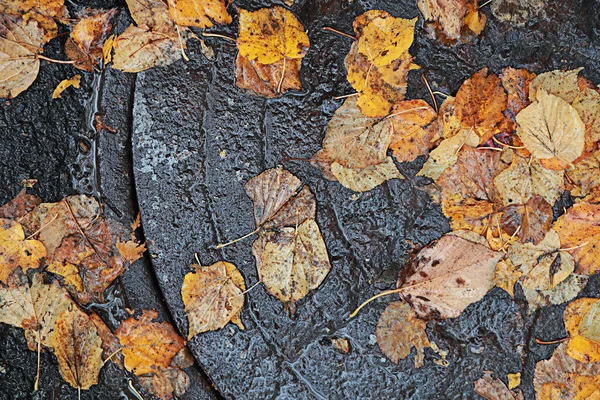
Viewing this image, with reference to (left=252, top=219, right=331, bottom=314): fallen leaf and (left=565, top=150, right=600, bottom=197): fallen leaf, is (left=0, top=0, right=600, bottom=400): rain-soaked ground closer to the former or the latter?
(left=252, top=219, right=331, bottom=314): fallen leaf

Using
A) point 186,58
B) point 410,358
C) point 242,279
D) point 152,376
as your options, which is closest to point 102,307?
point 152,376

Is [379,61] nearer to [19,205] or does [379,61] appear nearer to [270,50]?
[270,50]

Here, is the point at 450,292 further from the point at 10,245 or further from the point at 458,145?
the point at 10,245

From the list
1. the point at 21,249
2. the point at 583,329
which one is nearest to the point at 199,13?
the point at 21,249

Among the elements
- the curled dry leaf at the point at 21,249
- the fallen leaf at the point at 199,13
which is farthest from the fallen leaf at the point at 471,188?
the curled dry leaf at the point at 21,249

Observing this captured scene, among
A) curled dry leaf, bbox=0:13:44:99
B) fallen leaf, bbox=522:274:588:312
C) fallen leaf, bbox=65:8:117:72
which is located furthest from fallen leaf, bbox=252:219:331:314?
curled dry leaf, bbox=0:13:44:99

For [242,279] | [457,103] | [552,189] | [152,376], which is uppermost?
[457,103]

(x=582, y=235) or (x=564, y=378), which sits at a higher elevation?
(x=582, y=235)
